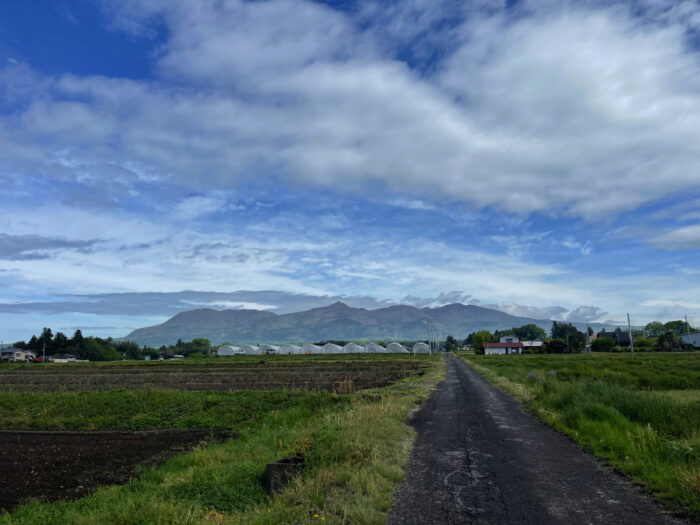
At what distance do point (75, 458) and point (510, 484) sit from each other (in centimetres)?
1694

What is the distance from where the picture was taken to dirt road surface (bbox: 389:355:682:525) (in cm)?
798

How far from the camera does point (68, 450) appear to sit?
1947 centimetres

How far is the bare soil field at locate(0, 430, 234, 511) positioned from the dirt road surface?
9968 mm

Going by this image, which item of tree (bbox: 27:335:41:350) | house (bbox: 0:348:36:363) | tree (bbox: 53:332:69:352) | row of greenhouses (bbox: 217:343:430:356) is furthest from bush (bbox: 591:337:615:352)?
tree (bbox: 27:335:41:350)

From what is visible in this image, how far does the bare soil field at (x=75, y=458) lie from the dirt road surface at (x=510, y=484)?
9.97m

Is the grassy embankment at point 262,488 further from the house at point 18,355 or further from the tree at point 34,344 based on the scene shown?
the tree at point 34,344

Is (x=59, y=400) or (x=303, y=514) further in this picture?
(x=59, y=400)

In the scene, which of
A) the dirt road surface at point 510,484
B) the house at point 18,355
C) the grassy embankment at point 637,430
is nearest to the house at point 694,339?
the grassy embankment at point 637,430

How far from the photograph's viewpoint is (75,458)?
1786 centimetres

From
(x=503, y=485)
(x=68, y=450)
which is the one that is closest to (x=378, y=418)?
(x=503, y=485)

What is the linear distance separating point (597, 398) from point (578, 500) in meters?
11.6

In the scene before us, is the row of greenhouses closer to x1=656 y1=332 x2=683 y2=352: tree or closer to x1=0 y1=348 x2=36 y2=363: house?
x1=0 y1=348 x2=36 y2=363: house

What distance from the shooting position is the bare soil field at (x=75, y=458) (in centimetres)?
1381

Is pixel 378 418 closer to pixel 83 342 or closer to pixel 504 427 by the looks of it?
pixel 504 427
